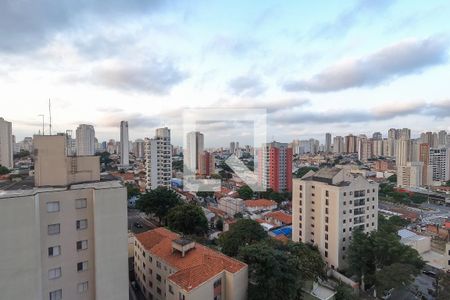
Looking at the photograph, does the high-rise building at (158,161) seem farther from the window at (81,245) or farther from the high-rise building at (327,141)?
the high-rise building at (327,141)

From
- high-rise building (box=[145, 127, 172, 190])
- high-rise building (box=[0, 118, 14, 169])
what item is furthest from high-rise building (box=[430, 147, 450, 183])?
high-rise building (box=[0, 118, 14, 169])

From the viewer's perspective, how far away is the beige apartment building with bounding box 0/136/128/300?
382 centimetres

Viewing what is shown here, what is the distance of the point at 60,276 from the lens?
434 cm

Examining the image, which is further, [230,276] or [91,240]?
[230,276]

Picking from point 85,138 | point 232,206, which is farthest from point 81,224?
point 85,138

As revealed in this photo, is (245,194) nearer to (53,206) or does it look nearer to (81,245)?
(81,245)

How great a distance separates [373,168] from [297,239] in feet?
113

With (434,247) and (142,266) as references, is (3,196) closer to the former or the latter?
(142,266)

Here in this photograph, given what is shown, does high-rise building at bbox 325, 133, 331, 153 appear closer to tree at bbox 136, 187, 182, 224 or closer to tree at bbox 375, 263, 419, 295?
tree at bbox 136, 187, 182, 224

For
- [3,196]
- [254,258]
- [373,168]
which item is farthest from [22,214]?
[373,168]

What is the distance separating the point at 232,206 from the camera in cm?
1814

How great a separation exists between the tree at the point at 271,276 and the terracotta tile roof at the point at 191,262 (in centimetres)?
40

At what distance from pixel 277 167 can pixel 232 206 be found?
7.74m

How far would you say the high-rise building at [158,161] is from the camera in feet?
71.8
